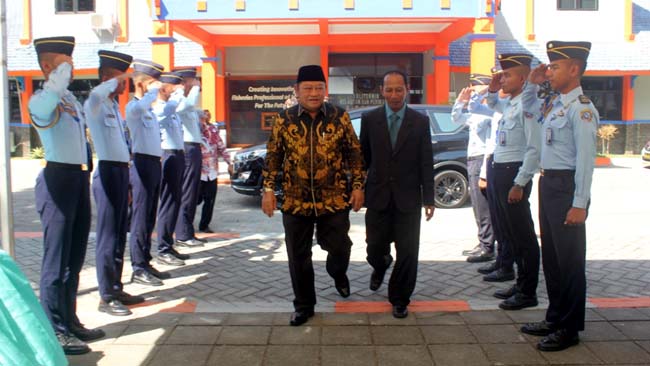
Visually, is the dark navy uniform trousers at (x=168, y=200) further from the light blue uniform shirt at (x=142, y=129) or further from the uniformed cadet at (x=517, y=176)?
the uniformed cadet at (x=517, y=176)

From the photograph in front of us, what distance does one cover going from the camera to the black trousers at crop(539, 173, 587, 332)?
3.82m

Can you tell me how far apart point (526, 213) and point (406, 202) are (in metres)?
0.99

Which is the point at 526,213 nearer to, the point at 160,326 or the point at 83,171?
the point at 160,326

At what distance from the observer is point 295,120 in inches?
171

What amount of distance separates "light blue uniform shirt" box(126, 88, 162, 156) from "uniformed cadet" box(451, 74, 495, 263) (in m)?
3.09

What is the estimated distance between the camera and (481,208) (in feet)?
20.7

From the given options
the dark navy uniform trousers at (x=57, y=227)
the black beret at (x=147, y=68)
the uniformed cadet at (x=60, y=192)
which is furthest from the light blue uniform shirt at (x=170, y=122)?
the dark navy uniform trousers at (x=57, y=227)

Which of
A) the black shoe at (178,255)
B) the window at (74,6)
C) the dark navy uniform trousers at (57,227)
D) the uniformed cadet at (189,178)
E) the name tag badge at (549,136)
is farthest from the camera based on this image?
the window at (74,6)

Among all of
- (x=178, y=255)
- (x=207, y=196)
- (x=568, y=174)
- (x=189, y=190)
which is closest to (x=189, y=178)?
(x=189, y=190)

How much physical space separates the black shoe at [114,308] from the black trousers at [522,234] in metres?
3.10

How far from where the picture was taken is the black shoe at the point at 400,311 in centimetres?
442

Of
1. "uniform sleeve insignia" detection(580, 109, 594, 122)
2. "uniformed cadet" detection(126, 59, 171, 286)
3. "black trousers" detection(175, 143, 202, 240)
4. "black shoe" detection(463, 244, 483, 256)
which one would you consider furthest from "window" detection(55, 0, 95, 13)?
"uniform sleeve insignia" detection(580, 109, 594, 122)

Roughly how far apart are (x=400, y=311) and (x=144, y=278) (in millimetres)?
2437

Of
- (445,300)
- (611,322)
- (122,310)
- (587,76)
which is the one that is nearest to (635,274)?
(611,322)
